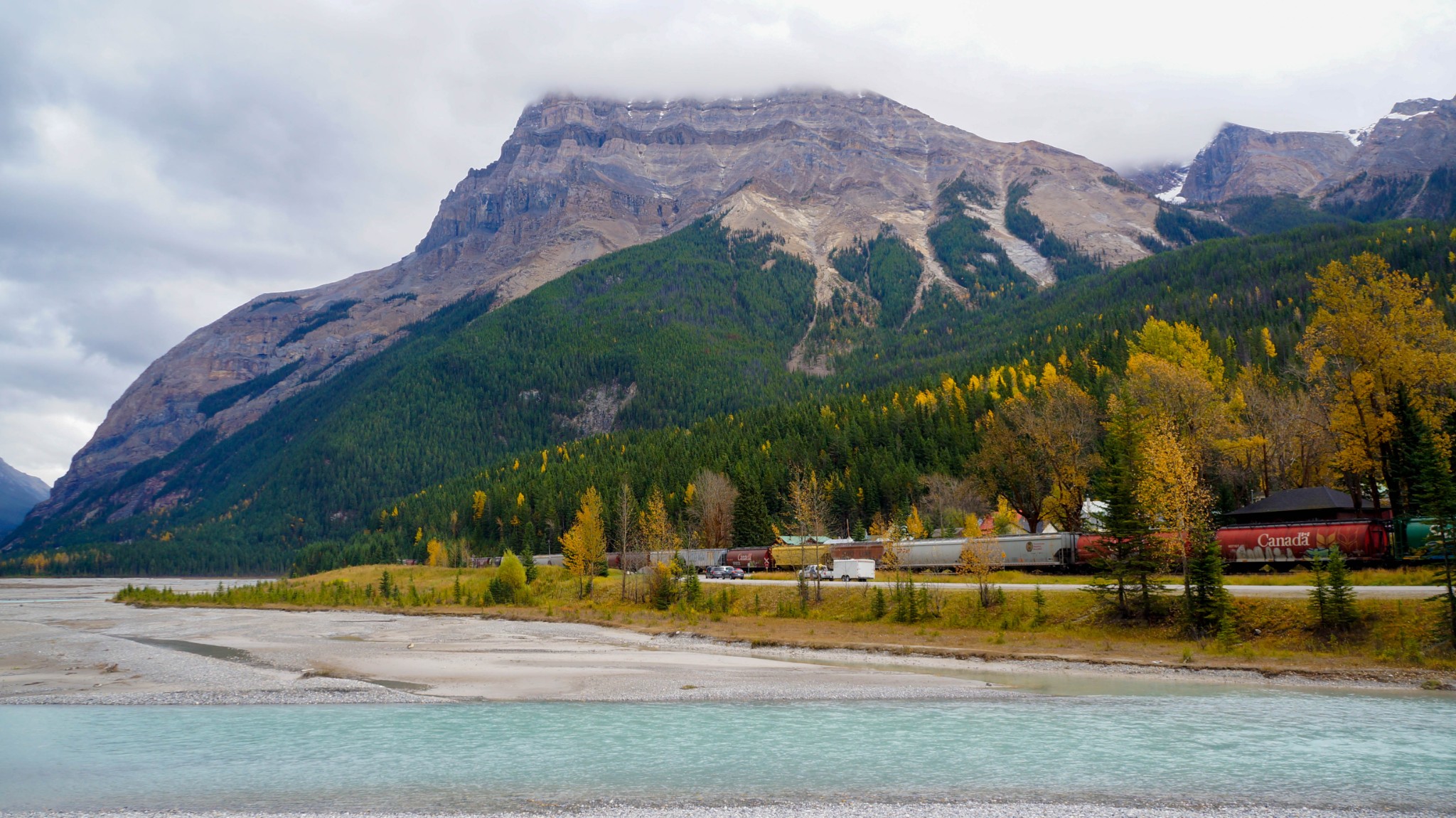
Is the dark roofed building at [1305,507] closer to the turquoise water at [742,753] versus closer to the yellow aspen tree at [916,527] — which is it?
the turquoise water at [742,753]

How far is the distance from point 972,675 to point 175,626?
2744 inches

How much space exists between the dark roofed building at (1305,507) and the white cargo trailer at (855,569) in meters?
27.7

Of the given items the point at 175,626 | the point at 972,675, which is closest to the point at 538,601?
the point at 175,626

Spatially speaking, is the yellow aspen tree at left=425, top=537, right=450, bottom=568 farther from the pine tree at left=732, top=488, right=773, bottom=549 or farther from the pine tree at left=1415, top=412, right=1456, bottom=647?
the pine tree at left=1415, top=412, right=1456, bottom=647

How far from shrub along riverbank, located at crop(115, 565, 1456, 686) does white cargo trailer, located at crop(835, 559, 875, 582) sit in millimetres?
6233

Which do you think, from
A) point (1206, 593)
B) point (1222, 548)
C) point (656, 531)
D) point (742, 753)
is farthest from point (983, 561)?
point (656, 531)

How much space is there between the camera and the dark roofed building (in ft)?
164

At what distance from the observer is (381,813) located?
17.7 m

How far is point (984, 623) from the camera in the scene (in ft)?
152

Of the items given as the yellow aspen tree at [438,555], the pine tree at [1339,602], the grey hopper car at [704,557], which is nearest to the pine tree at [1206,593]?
the pine tree at [1339,602]

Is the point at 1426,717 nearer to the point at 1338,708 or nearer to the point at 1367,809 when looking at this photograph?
the point at 1338,708

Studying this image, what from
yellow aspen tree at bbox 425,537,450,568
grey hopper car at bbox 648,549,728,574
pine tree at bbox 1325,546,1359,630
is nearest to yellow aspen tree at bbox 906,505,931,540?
grey hopper car at bbox 648,549,728,574

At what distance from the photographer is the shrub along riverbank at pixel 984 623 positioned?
32719 millimetres

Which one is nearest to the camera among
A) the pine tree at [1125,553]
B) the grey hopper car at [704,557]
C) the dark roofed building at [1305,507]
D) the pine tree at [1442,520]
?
the pine tree at [1442,520]
